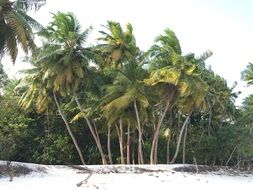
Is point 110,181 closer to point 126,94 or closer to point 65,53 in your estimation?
point 126,94

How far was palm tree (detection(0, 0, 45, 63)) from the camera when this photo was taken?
21.2 metres

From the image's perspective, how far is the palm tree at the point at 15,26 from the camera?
21219 mm

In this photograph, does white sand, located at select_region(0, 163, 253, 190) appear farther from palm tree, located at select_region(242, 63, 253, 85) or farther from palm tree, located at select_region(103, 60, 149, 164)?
palm tree, located at select_region(242, 63, 253, 85)

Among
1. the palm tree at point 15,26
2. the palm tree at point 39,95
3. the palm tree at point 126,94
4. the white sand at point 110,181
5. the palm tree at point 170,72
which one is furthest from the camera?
the palm tree at point 39,95

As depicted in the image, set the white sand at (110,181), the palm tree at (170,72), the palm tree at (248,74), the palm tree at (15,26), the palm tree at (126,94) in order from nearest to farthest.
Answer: the white sand at (110,181) → the palm tree at (15,26) → the palm tree at (170,72) → the palm tree at (126,94) → the palm tree at (248,74)

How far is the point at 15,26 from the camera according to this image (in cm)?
2108

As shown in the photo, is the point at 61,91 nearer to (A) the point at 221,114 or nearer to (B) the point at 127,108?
A: (B) the point at 127,108

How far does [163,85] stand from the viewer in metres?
31.7

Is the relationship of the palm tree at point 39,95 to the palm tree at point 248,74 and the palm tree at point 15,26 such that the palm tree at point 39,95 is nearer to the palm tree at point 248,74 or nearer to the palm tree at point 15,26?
the palm tree at point 15,26

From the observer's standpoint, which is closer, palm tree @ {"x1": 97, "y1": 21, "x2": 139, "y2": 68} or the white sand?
the white sand

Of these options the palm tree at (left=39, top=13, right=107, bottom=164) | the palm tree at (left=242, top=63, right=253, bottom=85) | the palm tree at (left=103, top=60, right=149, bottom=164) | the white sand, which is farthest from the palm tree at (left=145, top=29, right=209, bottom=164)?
the palm tree at (left=242, top=63, right=253, bottom=85)

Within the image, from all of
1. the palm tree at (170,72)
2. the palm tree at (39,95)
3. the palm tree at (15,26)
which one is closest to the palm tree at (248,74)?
the palm tree at (170,72)

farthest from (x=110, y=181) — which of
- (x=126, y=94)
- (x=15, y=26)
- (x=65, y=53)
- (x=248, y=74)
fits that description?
(x=248, y=74)

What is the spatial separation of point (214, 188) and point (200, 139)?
2206cm
